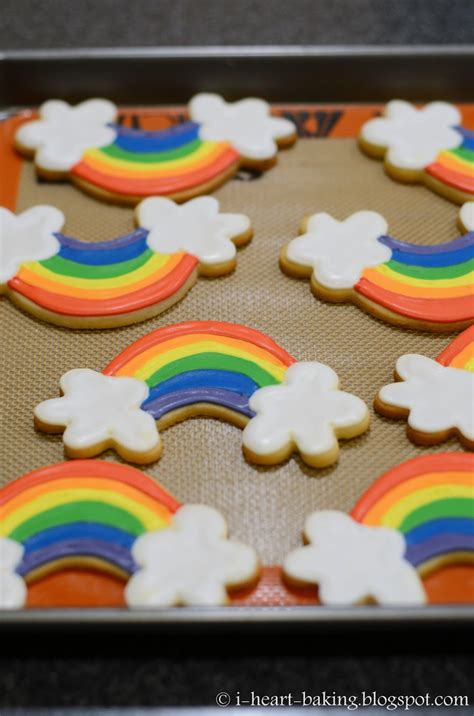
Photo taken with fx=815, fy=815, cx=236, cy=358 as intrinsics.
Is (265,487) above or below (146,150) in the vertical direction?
below

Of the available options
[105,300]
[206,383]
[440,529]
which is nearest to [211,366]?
[206,383]

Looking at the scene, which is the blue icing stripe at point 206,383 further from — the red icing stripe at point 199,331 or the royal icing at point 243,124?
the royal icing at point 243,124

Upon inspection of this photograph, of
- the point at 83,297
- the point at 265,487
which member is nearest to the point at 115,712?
the point at 265,487

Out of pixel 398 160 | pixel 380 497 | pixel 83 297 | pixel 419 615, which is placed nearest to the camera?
pixel 419 615

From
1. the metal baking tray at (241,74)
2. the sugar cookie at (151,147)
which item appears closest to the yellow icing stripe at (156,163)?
the sugar cookie at (151,147)

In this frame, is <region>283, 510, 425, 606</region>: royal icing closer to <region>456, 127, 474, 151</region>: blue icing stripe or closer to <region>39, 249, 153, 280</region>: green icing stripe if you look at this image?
<region>39, 249, 153, 280</region>: green icing stripe

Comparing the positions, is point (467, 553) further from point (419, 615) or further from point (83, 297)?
point (83, 297)

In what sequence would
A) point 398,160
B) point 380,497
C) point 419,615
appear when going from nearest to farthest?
point 419,615
point 380,497
point 398,160

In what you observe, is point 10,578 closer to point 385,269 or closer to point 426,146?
point 385,269
